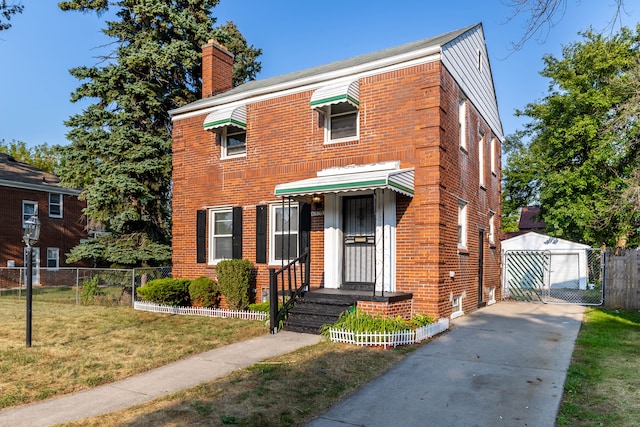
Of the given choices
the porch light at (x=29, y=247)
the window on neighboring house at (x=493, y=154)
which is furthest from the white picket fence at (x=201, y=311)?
the window on neighboring house at (x=493, y=154)

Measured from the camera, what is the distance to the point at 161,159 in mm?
17734

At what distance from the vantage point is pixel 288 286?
424 inches

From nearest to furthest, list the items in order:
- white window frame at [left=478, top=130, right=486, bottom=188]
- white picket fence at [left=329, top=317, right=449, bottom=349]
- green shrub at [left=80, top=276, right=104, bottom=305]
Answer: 1. white picket fence at [left=329, top=317, right=449, bottom=349]
2. white window frame at [left=478, top=130, right=486, bottom=188]
3. green shrub at [left=80, top=276, right=104, bottom=305]

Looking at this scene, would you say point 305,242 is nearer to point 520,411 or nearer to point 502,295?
point 520,411

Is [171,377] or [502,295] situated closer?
[171,377]

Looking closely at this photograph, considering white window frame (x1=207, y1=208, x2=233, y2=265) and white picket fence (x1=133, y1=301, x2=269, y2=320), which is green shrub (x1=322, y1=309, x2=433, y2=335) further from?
white window frame (x1=207, y1=208, x2=233, y2=265)

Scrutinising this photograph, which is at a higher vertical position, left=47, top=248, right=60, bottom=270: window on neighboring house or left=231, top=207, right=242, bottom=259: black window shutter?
left=231, top=207, right=242, bottom=259: black window shutter

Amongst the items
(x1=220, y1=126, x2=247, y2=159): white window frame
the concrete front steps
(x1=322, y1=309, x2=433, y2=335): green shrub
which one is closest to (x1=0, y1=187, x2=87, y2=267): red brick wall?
(x1=220, y1=126, x2=247, y2=159): white window frame

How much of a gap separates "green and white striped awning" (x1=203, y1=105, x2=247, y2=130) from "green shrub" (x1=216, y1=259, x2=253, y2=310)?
12.1 ft

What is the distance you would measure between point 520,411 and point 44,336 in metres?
8.71

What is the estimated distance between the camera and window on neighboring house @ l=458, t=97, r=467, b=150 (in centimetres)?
1159

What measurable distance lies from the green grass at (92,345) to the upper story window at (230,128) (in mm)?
4728

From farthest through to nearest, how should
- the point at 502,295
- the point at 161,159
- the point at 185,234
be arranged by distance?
the point at 161,159, the point at 502,295, the point at 185,234

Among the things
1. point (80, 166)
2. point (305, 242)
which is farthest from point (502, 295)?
point (80, 166)
